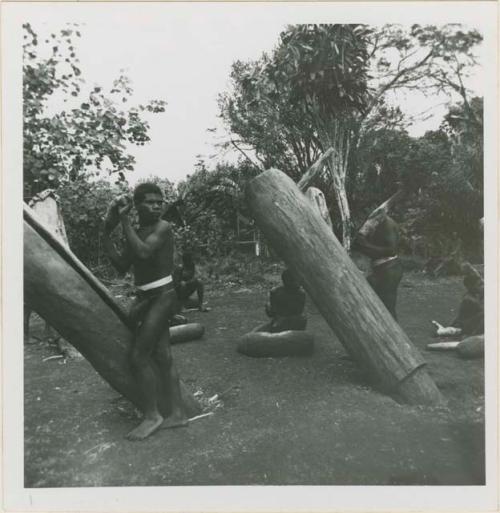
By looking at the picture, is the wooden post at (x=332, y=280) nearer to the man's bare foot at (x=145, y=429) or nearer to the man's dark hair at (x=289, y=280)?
the man's dark hair at (x=289, y=280)

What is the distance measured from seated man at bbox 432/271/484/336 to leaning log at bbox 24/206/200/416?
3.25 metres

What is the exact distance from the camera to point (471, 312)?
476 centimetres

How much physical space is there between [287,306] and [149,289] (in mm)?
2361

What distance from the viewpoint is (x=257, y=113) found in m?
7.07

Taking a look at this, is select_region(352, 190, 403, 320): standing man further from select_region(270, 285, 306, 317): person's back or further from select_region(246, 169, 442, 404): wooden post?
select_region(270, 285, 306, 317): person's back

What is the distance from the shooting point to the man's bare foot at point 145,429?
3.05 metres

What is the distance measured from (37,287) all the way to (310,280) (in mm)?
2176

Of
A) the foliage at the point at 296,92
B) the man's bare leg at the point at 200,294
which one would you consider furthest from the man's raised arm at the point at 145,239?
the man's bare leg at the point at 200,294

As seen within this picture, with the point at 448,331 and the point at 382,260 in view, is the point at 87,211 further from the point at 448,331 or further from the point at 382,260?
the point at 448,331

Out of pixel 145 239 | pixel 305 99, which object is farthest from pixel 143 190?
pixel 305 99

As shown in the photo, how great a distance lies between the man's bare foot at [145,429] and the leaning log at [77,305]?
0.14m

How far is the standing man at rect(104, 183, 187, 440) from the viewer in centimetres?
302

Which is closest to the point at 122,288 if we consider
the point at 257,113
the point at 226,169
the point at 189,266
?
the point at 189,266
